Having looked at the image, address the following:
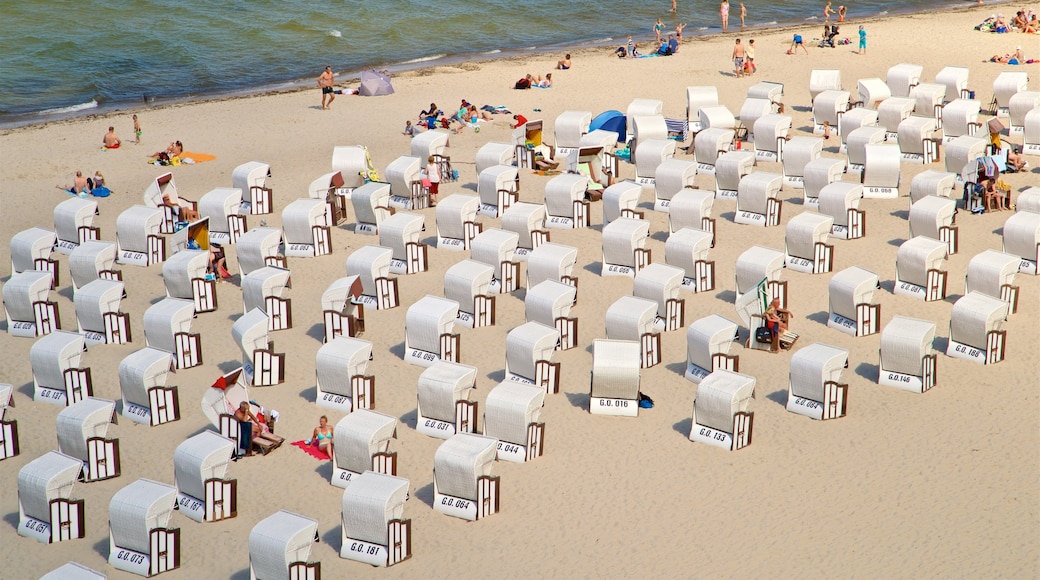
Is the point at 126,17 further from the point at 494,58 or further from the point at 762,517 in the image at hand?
the point at 762,517

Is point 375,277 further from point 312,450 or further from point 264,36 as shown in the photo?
point 264,36

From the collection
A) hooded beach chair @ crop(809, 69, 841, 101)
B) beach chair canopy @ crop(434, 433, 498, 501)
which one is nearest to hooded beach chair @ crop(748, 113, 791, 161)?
hooded beach chair @ crop(809, 69, 841, 101)

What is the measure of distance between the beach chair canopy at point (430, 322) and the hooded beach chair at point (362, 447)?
3331mm

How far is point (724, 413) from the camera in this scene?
17.0 m

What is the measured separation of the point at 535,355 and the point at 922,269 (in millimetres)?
8315

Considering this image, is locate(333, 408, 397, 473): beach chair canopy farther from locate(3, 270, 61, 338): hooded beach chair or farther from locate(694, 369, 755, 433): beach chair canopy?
locate(3, 270, 61, 338): hooded beach chair

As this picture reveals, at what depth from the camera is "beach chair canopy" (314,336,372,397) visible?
60.3 feet

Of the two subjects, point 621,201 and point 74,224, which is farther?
point 74,224

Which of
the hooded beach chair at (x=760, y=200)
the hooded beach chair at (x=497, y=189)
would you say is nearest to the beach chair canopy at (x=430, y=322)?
the hooded beach chair at (x=497, y=189)

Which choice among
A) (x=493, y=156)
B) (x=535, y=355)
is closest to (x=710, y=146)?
(x=493, y=156)

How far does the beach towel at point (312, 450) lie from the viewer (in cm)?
1738

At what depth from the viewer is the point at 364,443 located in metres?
16.3

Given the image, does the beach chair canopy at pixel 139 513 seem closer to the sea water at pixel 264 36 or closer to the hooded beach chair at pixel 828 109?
the hooded beach chair at pixel 828 109

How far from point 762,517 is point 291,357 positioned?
9483 mm
